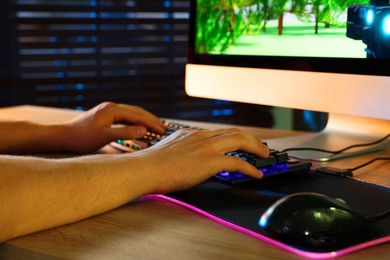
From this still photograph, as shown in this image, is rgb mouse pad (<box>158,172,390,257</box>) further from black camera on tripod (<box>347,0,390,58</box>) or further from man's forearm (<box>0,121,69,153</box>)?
man's forearm (<box>0,121,69,153</box>)

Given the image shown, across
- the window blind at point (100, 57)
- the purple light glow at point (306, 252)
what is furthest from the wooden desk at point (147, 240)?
the window blind at point (100, 57)

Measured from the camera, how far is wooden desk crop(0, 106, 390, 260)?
0.46 meters

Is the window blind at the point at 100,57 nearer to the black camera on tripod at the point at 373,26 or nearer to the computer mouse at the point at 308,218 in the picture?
the black camera on tripod at the point at 373,26

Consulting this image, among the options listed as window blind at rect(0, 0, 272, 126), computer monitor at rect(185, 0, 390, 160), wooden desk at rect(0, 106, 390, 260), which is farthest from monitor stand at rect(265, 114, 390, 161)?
window blind at rect(0, 0, 272, 126)

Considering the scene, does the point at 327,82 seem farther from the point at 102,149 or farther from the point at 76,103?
the point at 76,103

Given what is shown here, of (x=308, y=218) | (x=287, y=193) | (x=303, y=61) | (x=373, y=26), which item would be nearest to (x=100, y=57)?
(x=303, y=61)

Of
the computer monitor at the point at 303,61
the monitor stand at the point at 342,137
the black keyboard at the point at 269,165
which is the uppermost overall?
the computer monitor at the point at 303,61

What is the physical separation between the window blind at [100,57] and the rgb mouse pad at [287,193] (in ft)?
5.33

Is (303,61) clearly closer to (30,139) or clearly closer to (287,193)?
(287,193)

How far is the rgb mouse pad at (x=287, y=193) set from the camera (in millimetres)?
467

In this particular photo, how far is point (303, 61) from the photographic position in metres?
0.93

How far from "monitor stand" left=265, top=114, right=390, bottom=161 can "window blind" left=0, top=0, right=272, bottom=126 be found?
1.20 meters

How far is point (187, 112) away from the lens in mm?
2914

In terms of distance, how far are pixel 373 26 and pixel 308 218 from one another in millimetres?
463
